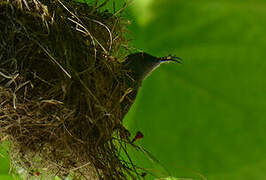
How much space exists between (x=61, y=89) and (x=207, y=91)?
47 cm

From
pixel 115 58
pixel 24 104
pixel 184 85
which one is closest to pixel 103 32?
pixel 115 58

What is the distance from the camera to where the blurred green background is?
40.1 inches

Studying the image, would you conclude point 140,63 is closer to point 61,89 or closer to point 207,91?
point 61,89

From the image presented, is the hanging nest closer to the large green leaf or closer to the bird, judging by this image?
the bird

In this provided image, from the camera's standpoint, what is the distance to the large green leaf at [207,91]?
3.34ft

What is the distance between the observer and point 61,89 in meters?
0.68

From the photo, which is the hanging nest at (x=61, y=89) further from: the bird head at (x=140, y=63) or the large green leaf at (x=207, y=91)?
the large green leaf at (x=207, y=91)

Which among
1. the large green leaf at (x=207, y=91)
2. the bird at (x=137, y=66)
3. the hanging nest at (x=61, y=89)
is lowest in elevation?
the hanging nest at (x=61, y=89)

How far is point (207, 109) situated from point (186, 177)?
0.57ft

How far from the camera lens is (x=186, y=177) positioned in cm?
103

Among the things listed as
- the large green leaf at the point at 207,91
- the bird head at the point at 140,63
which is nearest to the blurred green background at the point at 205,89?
the large green leaf at the point at 207,91

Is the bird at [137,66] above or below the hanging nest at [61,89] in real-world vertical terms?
above

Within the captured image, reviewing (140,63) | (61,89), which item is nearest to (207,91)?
(140,63)

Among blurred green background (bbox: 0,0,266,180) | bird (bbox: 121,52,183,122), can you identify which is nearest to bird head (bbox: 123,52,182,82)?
bird (bbox: 121,52,183,122)
